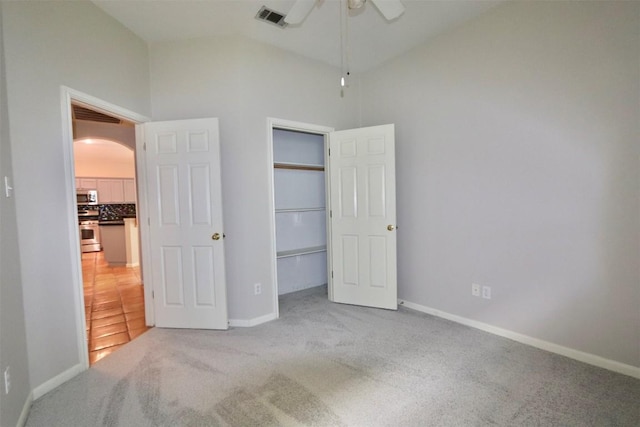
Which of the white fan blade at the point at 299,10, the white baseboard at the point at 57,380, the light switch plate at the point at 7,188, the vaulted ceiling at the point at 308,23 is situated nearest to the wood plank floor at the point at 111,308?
the white baseboard at the point at 57,380

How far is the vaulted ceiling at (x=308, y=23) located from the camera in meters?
2.51

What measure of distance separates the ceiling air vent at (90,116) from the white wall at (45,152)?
80.8 inches

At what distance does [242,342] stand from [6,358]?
1.50m

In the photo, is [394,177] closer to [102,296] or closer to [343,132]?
[343,132]

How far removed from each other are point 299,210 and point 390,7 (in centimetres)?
259

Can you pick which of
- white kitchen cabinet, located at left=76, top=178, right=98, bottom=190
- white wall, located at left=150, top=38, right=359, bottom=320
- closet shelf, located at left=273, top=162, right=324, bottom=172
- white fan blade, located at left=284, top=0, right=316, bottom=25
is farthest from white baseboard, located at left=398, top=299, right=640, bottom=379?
white kitchen cabinet, located at left=76, top=178, right=98, bottom=190

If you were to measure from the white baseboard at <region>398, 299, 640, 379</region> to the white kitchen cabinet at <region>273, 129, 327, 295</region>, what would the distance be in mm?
1634

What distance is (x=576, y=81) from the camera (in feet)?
7.33

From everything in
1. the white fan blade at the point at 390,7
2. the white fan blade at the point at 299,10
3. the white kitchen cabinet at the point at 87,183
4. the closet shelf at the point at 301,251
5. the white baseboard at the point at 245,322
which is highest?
the white fan blade at the point at 299,10

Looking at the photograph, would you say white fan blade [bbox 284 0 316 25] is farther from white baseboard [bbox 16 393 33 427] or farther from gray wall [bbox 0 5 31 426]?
white baseboard [bbox 16 393 33 427]

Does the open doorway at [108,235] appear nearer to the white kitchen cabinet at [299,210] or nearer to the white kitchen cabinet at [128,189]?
the white kitchen cabinet at [128,189]

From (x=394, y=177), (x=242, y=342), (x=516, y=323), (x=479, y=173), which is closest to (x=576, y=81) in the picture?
(x=479, y=173)

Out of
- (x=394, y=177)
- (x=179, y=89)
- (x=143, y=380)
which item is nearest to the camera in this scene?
(x=143, y=380)

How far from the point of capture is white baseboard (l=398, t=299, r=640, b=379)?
2.12m
